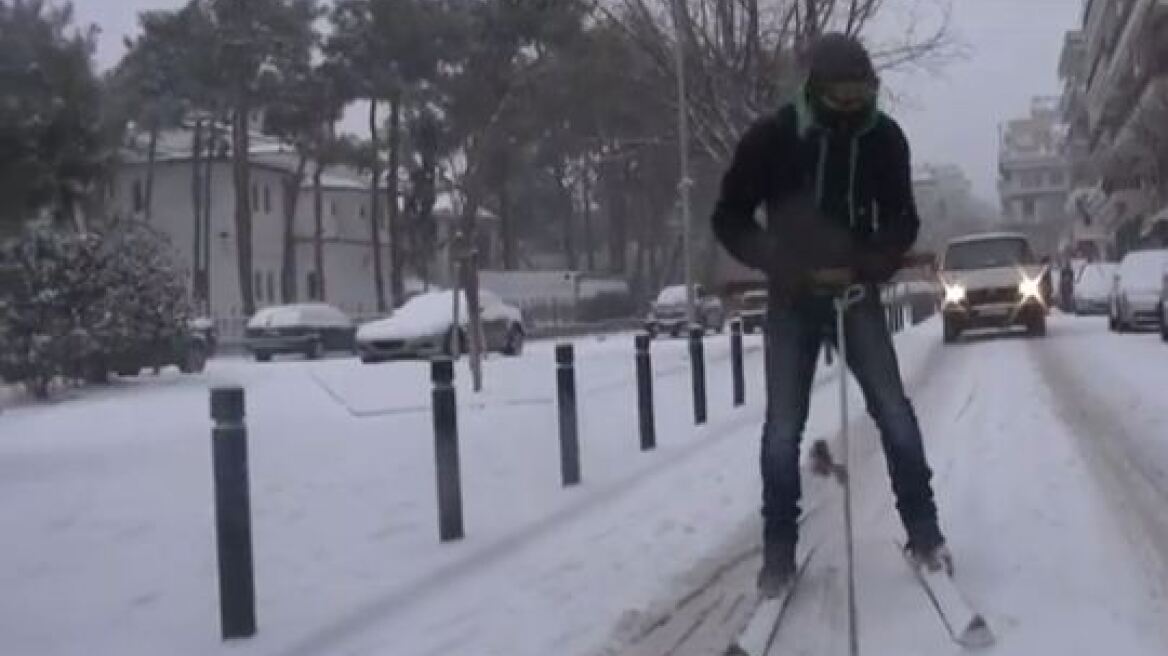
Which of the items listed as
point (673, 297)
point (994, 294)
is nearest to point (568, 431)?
point (994, 294)

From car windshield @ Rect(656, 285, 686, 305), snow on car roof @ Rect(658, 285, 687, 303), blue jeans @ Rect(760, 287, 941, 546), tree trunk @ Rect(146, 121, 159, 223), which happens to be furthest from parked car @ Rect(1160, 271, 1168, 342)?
tree trunk @ Rect(146, 121, 159, 223)

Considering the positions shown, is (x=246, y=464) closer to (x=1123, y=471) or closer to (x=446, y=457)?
(x=446, y=457)

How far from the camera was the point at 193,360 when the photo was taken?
3234cm

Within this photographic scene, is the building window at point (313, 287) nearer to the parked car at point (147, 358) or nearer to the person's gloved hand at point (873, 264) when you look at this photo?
the parked car at point (147, 358)

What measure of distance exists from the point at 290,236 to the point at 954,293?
40.8m

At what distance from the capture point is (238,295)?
68250mm

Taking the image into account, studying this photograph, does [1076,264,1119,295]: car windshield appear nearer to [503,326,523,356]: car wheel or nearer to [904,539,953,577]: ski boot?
[503,326,523,356]: car wheel

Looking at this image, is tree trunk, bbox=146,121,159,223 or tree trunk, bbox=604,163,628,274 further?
tree trunk, bbox=604,163,628,274

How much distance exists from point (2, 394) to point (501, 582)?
2079 cm

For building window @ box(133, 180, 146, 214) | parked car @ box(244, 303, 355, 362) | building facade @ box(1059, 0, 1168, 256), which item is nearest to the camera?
parked car @ box(244, 303, 355, 362)

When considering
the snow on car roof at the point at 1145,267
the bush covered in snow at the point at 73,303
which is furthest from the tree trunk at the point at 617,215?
the bush covered in snow at the point at 73,303

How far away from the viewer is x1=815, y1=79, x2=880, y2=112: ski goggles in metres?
5.99

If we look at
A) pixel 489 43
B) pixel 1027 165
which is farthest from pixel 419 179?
pixel 1027 165

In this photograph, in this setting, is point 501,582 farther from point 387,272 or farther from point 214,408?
point 387,272
